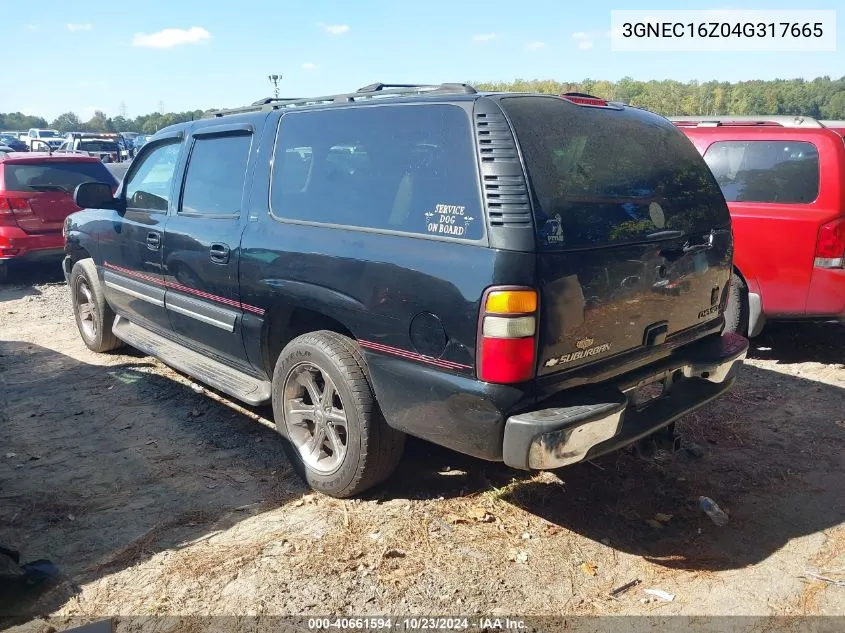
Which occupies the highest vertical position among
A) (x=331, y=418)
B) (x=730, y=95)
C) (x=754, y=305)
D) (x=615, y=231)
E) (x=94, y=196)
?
(x=730, y=95)

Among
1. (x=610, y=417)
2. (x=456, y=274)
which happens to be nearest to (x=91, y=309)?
(x=456, y=274)

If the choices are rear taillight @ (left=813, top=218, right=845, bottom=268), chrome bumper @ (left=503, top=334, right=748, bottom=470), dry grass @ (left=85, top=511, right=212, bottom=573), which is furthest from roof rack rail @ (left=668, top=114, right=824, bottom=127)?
dry grass @ (left=85, top=511, right=212, bottom=573)

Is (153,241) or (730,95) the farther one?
(730,95)

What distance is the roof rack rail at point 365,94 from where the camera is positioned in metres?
3.20

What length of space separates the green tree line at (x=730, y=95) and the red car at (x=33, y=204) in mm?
7430

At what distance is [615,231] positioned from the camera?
2.90 metres

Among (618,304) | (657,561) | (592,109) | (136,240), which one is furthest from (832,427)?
(136,240)

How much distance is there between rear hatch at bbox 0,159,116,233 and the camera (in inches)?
332

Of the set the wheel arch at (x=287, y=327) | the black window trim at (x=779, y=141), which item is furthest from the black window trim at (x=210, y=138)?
the black window trim at (x=779, y=141)

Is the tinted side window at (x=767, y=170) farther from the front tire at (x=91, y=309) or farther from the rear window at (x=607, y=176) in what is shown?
the front tire at (x=91, y=309)

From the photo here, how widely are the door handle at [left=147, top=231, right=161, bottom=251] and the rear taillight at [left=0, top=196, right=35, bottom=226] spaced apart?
491 cm

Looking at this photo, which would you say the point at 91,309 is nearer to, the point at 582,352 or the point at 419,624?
the point at 419,624

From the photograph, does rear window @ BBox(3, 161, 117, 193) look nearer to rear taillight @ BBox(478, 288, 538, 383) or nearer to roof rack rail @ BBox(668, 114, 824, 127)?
roof rack rail @ BBox(668, 114, 824, 127)

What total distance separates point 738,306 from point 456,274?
3.72m
